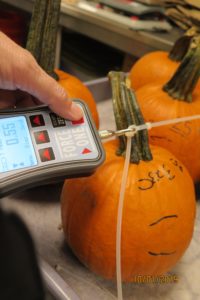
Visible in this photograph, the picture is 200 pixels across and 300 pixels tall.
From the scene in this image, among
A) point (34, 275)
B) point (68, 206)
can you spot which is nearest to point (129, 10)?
point (68, 206)

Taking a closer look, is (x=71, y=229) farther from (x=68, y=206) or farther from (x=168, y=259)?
(x=168, y=259)

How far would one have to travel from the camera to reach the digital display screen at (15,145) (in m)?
0.39

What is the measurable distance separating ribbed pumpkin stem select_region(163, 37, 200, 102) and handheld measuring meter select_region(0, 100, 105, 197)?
241mm

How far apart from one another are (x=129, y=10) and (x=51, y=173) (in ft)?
3.27

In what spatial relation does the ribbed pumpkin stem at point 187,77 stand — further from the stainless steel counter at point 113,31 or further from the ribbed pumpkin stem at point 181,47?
the stainless steel counter at point 113,31

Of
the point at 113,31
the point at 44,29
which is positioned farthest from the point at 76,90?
the point at 113,31

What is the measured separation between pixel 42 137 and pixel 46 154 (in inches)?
1.1

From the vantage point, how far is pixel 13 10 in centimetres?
179

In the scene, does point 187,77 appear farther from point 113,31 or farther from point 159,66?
point 113,31

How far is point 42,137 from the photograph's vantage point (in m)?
0.43

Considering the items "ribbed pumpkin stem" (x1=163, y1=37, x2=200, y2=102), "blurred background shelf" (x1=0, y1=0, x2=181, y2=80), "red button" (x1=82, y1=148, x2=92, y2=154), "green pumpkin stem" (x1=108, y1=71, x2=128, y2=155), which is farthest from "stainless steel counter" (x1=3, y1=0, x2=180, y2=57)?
"red button" (x1=82, y1=148, x2=92, y2=154)

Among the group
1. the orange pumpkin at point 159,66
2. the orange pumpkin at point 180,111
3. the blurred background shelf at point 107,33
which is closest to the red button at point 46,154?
the orange pumpkin at point 180,111

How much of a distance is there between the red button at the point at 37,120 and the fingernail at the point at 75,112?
35 mm

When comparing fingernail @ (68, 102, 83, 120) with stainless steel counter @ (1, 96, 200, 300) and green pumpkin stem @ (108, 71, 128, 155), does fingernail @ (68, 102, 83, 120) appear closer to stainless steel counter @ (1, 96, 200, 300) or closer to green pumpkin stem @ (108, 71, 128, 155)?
green pumpkin stem @ (108, 71, 128, 155)
